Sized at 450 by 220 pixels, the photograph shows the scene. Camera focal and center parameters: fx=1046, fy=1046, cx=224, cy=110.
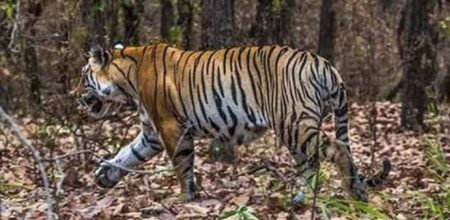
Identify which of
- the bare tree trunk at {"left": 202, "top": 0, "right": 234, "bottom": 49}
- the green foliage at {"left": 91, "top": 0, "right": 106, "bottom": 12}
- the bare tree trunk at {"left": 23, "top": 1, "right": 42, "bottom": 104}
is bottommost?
the bare tree trunk at {"left": 23, "top": 1, "right": 42, "bottom": 104}

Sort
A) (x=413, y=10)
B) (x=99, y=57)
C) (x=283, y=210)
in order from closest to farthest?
(x=283, y=210) → (x=99, y=57) → (x=413, y=10)

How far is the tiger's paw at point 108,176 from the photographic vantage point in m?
7.76

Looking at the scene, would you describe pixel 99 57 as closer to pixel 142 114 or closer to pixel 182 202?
pixel 142 114

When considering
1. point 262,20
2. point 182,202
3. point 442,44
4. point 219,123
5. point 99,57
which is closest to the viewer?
point 182,202

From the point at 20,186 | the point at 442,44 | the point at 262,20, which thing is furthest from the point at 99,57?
the point at 442,44

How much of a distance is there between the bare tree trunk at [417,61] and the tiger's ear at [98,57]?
17.0ft

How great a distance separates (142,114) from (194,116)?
1.62ft

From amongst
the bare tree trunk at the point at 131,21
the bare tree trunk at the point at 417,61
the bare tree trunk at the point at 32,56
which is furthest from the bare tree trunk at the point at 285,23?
the bare tree trunk at the point at 32,56

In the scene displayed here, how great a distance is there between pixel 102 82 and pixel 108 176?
77 cm

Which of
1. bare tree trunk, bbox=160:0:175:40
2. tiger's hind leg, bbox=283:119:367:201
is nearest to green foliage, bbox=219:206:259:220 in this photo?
tiger's hind leg, bbox=283:119:367:201

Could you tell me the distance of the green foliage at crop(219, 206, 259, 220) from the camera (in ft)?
18.3

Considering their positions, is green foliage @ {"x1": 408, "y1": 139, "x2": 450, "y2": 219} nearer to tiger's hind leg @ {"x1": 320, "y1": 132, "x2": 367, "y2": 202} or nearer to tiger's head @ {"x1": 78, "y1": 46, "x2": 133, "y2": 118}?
tiger's hind leg @ {"x1": 320, "y1": 132, "x2": 367, "y2": 202}

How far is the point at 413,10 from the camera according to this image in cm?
1252

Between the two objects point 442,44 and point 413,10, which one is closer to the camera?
point 413,10
